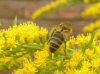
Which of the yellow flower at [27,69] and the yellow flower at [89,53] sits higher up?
the yellow flower at [89,53]

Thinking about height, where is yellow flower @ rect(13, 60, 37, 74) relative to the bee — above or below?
below

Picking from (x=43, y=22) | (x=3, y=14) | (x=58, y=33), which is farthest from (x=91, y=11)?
(x=3, y=14)

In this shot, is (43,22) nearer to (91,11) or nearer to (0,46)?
(91,11)

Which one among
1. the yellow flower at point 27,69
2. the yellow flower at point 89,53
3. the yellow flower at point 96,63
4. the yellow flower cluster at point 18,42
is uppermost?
the yellow flower cluster at point 18,42

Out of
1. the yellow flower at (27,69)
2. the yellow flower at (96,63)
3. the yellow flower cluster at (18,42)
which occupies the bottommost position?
the yellow flower at (27,69)

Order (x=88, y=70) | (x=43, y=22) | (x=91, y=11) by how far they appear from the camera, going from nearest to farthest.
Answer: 1. (x=88, y=70)
2. (x=91, y=11)
3. (x=43, y=22)
